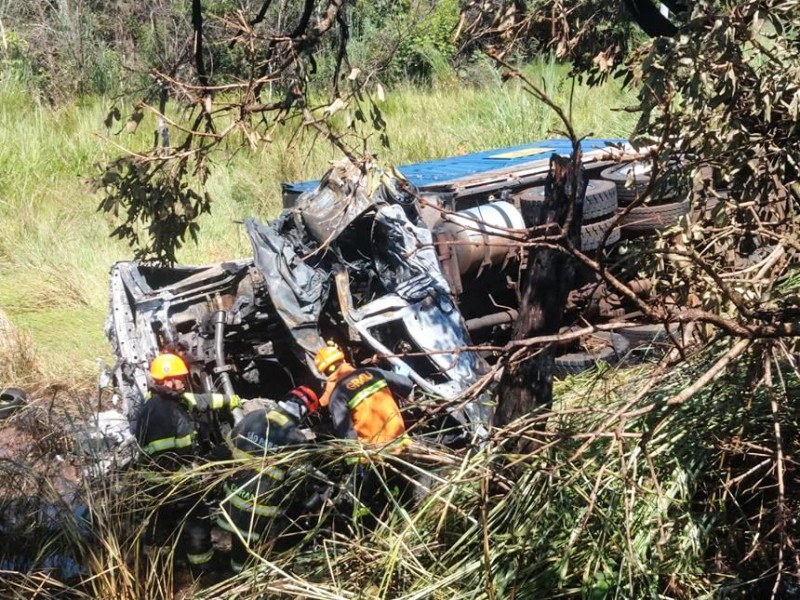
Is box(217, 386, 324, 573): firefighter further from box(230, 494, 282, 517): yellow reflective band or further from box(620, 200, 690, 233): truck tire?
box(620, 200, 690, 233): truck tire

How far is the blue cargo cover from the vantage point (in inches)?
330

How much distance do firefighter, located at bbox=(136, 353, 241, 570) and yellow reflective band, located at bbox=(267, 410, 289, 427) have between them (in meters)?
0.47

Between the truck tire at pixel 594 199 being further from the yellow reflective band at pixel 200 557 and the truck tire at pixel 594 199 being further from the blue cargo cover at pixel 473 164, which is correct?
the yellow reflective band at pixel 200 557

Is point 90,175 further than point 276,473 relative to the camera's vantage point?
Yes

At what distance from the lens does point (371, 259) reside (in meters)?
7.14

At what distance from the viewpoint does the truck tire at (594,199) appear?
24.3 ft

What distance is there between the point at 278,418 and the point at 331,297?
1759 mm

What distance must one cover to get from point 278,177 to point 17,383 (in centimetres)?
581

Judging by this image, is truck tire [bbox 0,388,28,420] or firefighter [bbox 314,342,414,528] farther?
truck tire [bbox 0,388,28,420]

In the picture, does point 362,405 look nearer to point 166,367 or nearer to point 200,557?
point 200,557

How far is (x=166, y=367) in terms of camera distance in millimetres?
6184

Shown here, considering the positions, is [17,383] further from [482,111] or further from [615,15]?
[482,111]

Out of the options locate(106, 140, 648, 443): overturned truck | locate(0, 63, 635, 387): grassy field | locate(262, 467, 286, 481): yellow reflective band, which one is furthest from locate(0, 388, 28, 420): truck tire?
locate(262, 467, 286, 481): yellow reflective band

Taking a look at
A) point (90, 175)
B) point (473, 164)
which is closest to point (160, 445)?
point (473, 164)
